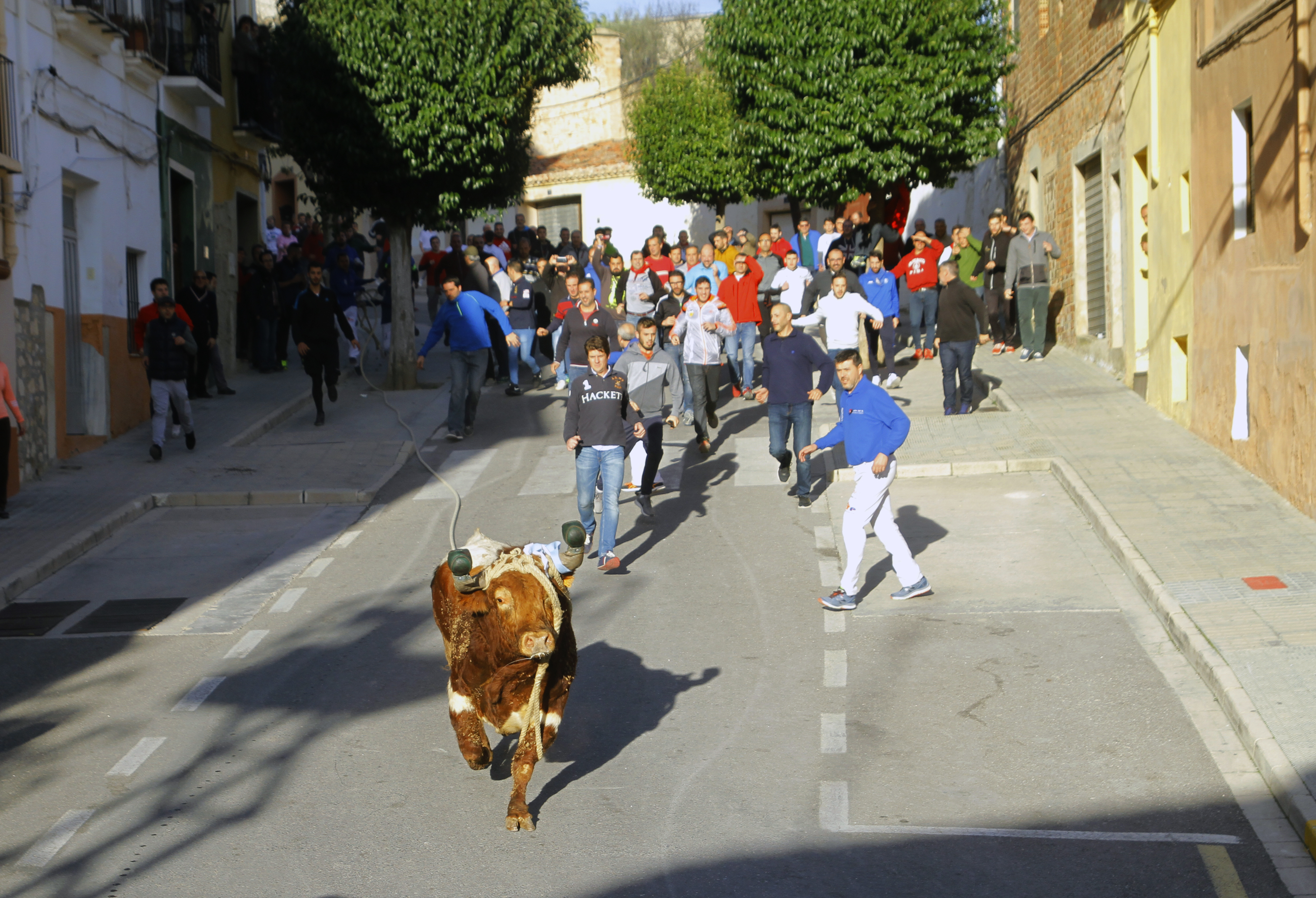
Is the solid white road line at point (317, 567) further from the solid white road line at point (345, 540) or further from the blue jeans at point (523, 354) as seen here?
the blue jeans at point (523, 354)

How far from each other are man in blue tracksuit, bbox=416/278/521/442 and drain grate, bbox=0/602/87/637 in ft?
23.2

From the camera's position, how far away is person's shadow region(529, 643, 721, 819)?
7238 millimetres

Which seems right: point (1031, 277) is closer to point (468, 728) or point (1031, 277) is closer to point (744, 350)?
point (744, 350)

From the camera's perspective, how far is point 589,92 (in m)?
56.0

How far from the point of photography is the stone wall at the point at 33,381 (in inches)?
604

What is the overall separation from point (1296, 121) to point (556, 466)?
8.17 meters

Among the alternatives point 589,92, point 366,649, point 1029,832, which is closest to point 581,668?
point 366,649

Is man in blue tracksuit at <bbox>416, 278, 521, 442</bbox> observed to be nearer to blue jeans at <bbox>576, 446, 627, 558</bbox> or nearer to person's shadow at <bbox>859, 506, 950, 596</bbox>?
blue jeans at <bbox>576, 446, 627, 558</bbox>

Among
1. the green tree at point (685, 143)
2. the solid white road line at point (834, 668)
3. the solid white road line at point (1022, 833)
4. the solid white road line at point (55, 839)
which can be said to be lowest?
the solid white road line at point (1022, 833)

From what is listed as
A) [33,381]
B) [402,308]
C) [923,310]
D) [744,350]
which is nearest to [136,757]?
[33,381]

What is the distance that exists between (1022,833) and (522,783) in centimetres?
223

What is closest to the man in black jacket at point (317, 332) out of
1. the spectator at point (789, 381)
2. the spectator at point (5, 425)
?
the spectator at point (5, 425)

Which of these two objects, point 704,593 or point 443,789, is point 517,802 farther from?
point 704,593

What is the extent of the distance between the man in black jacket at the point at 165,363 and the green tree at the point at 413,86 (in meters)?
4.40
